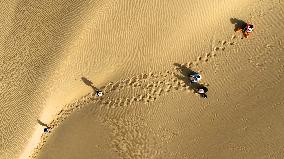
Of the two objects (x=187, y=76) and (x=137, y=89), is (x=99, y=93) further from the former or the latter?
(x=187, y=76)

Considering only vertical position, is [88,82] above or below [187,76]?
below

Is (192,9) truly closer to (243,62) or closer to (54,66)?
(243,62)

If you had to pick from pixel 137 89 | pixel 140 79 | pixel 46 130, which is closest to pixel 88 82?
pixel 137 89

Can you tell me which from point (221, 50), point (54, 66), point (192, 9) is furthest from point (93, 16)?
point (221, 50)

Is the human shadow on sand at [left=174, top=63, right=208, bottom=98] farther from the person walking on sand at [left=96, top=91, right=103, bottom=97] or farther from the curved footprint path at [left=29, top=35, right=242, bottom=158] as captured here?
the person walking on sand at [left=96, top=91, right=103, bottom=97]

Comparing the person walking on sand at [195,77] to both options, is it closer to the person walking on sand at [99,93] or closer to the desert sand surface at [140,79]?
the desert sand surface at [140,79]

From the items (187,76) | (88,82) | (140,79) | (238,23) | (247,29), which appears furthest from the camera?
(88,82)

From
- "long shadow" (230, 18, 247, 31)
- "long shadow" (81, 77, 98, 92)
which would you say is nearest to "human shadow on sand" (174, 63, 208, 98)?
"long shadow" (230, 18, 247, 31)
